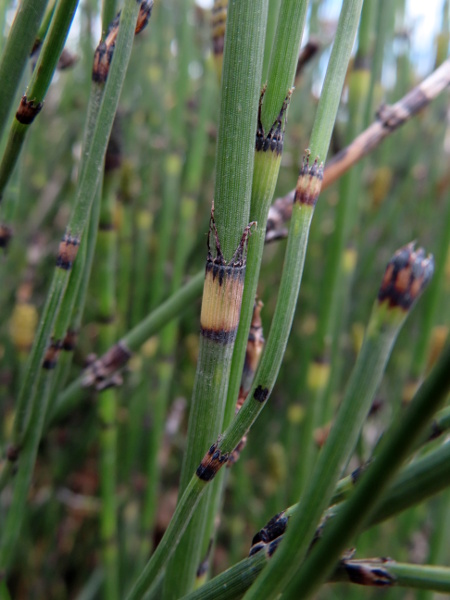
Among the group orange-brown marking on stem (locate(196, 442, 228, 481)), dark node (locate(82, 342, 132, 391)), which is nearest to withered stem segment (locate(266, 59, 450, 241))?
dark node (locate(82, 342, 132, 391))

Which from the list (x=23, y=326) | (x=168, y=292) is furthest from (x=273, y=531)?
(x=168, y=292)

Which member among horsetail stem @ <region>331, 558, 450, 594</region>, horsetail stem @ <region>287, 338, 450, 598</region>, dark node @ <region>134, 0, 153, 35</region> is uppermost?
dark node @ <region>134, 0, 153, 35</region>

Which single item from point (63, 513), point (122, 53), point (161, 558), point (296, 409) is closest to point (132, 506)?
point (63, 513)

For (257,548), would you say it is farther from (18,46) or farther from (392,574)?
(18,46)

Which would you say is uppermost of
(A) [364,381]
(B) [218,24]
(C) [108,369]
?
(B) [218,24]

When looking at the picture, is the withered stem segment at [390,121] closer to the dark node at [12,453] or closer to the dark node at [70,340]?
the dark node at [70,340]

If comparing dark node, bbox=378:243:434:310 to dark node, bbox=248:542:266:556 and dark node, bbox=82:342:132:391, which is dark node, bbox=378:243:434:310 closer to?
dark node, bbox=248:542:266:556
